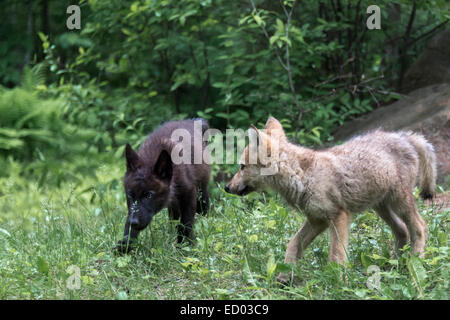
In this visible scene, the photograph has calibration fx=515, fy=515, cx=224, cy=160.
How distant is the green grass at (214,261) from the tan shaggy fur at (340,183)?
0.77 ft

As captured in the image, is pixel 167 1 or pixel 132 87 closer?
pixel 167 1

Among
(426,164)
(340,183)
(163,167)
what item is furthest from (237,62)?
(340,183)

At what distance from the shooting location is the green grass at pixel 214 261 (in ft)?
12.9

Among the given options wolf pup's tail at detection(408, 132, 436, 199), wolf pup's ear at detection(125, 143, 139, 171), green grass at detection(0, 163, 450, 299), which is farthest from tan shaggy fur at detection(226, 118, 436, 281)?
wolf pup's ear at detection(125, 143, 139, 171)

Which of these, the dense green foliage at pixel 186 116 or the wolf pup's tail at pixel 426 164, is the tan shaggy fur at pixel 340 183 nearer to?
the wolf pup's tail at pixel 426 164

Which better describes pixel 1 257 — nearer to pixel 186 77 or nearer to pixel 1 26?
pixel 186 77

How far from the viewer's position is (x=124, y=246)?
4.84 m

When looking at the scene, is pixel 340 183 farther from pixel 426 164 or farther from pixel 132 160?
pixel 132 160

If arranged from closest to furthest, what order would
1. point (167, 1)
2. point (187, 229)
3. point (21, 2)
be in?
point (187, 229), point (167, 1), point (21, 2)

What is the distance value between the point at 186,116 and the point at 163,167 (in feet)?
11.6

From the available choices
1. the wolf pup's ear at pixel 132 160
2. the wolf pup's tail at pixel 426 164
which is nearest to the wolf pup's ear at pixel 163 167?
the wolf pup's ear at pixel 132 160

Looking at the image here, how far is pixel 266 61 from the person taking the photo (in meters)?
8.17
